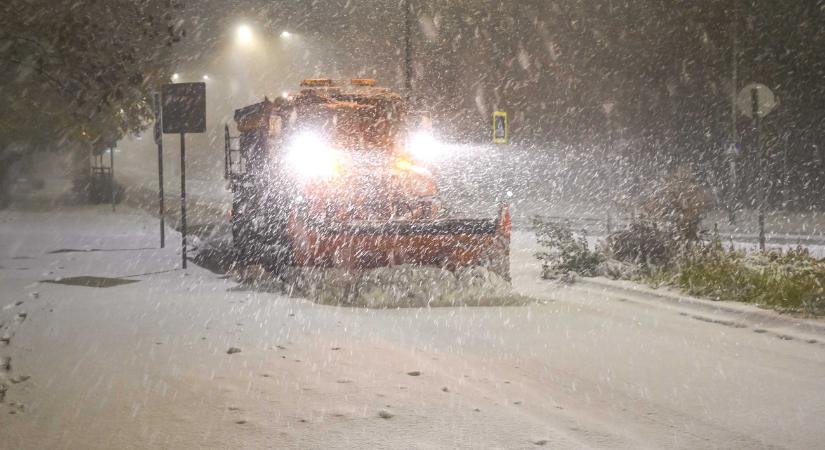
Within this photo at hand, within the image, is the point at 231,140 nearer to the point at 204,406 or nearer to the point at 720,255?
the point at 720,255

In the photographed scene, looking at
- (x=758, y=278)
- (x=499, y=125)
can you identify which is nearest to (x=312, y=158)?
(x=758, y=278)

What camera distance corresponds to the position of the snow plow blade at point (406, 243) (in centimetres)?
1186

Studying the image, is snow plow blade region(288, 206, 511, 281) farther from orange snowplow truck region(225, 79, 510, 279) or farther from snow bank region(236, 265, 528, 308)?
snow bank region(236, 265, 528, 308)

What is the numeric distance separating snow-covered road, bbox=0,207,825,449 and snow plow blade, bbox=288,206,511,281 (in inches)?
33.0

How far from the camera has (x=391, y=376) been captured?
23.6 feet

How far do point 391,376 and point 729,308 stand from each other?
15.4 ft

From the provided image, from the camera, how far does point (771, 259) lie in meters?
12.0

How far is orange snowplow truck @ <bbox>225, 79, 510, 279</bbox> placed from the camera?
39.2ft

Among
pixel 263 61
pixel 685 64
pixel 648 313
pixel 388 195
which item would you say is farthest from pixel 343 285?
pixel 263 61

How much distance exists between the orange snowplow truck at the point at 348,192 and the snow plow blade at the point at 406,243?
13mm

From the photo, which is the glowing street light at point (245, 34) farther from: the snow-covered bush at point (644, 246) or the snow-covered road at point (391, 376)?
the snow-covered road at point (391, 376)

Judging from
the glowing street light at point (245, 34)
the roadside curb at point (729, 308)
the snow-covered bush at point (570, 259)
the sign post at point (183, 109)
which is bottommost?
the roadside curb at point (729, 308)

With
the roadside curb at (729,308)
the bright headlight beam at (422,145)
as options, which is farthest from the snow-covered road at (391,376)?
the bright headlight beam at (422,145)

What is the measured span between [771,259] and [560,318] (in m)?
3.61
